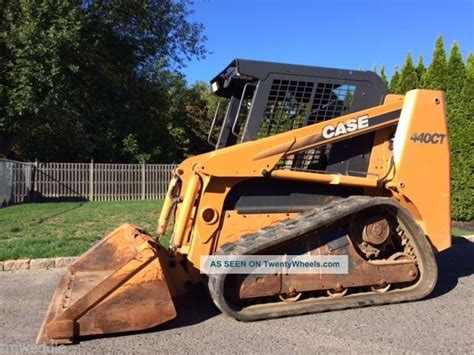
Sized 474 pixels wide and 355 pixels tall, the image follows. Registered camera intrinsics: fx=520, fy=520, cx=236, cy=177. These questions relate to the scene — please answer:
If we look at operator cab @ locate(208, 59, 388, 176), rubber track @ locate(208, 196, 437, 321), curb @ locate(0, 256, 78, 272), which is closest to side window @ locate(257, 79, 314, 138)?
operator cab @ locate(208, 59, 388, 176)

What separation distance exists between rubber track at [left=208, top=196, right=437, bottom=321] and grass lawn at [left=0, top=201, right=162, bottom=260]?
3926 mm

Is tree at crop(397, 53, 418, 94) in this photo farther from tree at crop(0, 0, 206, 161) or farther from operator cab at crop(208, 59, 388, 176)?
tree at crop(0, 0, 206, 161)

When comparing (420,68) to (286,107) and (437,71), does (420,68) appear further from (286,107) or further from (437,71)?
(286,107)

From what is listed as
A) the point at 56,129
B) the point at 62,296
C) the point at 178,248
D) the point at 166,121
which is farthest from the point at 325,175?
the point at 166,121

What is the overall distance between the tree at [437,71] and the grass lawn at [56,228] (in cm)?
718

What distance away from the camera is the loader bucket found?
438 centimetres

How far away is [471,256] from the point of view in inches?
332

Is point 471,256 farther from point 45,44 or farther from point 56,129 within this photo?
point 56,129

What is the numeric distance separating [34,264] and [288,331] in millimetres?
4491

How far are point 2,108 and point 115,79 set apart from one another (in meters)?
6.16

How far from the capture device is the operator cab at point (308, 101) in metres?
5.69

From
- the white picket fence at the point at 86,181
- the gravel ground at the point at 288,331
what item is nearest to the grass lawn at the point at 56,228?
the gravel ground at the point at 288,331

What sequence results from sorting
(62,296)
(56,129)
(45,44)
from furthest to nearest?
(56,129) → (45,44) → (62,296)

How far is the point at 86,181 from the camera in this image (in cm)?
2242
